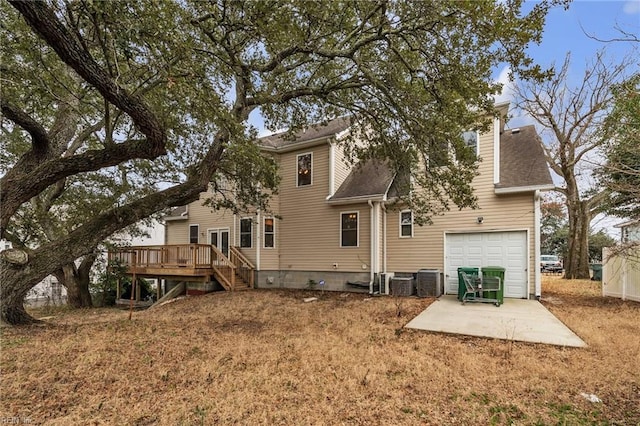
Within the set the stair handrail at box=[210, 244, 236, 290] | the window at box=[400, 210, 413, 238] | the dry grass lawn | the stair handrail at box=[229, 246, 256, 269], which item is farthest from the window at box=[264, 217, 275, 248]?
the dry grass lawn

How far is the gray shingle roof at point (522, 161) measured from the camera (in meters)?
9.38

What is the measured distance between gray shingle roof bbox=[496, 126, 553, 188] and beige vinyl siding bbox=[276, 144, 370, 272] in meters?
4.62

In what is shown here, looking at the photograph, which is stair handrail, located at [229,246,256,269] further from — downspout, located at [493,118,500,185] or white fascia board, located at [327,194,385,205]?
downspout, located at [493,118,500,185]

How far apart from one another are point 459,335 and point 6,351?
7.26 meters

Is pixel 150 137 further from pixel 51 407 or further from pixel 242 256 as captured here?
pixel 242 256

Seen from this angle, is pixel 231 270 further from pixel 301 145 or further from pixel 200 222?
pixel 301 145

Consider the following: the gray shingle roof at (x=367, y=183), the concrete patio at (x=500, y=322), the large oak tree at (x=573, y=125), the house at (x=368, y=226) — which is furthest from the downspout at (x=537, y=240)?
the large oak tree at (x=573, y=125)

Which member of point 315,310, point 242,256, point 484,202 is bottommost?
point 315,310

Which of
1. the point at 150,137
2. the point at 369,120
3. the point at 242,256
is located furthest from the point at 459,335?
the point at 242,256

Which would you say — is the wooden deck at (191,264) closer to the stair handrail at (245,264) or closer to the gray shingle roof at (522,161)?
the stair handrail at (245,264)

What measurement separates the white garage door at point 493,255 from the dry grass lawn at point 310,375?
2.80 meters

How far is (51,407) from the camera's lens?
10.7 feet

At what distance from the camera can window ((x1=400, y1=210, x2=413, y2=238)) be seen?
445 inches

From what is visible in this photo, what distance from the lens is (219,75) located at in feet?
20.5
